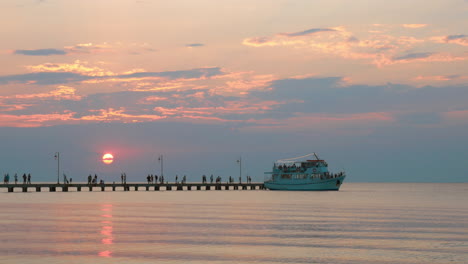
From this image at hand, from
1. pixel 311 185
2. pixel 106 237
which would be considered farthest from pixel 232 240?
pixel 311 185

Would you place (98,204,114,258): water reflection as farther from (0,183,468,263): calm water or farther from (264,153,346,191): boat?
(264,153,346,191): boat

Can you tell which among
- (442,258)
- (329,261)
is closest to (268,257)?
(329,261)

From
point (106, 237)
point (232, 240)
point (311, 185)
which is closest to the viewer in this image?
point (232, 240)

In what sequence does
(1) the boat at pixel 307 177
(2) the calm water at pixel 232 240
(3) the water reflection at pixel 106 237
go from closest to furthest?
(2) the calm water at pixel 232 240
(3) the water reflection at pixel 106 237
(1) the boat at pixel 307 177

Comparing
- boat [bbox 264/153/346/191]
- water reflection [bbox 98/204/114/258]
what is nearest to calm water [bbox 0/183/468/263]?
water reflection [bbox 98/204/114/258]

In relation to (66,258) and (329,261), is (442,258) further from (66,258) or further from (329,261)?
(66,258)

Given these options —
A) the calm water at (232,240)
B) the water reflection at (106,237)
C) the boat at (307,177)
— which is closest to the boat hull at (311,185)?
the boat at (307,177)

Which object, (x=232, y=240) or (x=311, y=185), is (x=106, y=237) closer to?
(x=232, y=240)

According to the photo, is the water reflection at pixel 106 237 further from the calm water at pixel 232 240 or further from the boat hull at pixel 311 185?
the boat hull at pixel 311 185

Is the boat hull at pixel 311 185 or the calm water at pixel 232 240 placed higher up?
the boat hull at pixel 311 185

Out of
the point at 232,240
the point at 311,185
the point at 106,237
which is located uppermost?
the point at 311,185

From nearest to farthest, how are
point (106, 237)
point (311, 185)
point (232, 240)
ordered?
point (232, 240) → point (106, 237) → point (311, 185)

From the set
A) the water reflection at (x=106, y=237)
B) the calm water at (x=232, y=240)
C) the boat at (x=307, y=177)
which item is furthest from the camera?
the boat at (x=307, y=177)

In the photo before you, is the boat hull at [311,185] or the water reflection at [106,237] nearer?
the water reflection at [106,237]
